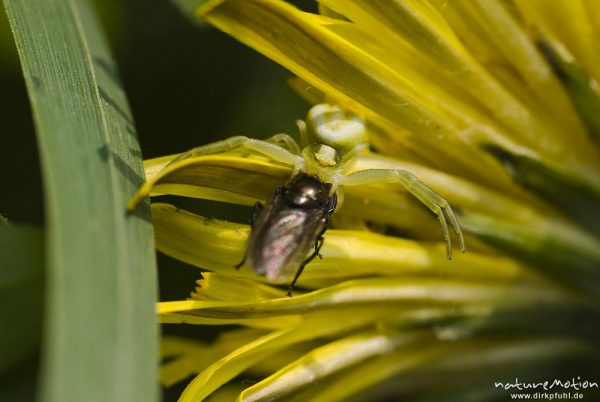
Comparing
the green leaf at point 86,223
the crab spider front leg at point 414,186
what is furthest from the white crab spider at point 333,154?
the green leaf at point 86,223

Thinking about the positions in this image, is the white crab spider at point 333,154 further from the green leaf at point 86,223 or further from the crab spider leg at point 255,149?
the green leaf at point 86,223

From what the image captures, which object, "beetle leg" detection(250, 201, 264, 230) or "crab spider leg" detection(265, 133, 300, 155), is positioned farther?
"crab spider leg" detection(265, 133, 300, 155)

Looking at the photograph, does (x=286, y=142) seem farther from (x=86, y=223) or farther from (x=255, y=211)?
(x=86, y=223)

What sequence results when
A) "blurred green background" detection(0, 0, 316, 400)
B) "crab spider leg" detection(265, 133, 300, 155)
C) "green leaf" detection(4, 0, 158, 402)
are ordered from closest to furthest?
"green leaf" detection(4, 0, 158, 402) → "crab spider leg" detection(265, 133, 300, 155) → "blurred green background" detection(0, 0, 316, 400)

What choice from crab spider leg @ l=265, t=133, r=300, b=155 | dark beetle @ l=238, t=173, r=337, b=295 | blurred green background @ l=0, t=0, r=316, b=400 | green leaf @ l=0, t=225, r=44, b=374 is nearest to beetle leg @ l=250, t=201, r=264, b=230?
dark beetle @ l=238, t=173, r=337, b=295

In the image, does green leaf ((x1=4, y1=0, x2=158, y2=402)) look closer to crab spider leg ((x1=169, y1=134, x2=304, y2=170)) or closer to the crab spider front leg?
crab spider leg ((x1=169, y1=134, x2=304, y2=170))

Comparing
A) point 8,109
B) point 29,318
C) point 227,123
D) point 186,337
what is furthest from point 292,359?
point 8,109
